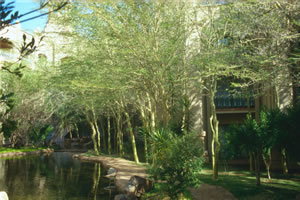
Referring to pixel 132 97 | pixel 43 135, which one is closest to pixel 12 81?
pixel 43 135

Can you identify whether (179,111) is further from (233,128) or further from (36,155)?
(36,155)

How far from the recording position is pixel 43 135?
27.9 metres

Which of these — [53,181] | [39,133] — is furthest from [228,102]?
[39,133]

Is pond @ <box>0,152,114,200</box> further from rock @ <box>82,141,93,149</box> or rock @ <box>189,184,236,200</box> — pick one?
rock @ <box>82,141,93,149</box>

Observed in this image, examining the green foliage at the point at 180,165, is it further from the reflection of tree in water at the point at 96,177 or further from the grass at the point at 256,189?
the reflection of tree in water at the point at 96,177

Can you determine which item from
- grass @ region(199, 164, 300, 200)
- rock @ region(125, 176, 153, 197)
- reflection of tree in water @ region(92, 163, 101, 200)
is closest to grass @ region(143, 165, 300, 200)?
grass @ region(199, 164, 300, 200)

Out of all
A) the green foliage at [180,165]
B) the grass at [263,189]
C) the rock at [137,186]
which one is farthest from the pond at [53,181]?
the grass at [263,189]

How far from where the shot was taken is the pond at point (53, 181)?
434 inches

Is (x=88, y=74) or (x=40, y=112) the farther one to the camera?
(x=40, y=112)

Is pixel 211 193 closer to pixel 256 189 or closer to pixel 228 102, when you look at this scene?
pixel 256 189

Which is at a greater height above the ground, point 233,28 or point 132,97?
point 233,28

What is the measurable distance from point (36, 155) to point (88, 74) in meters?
13.2

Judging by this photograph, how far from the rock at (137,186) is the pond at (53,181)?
93 cm

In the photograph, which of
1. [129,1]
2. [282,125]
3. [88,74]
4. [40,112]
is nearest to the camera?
[129,1]
